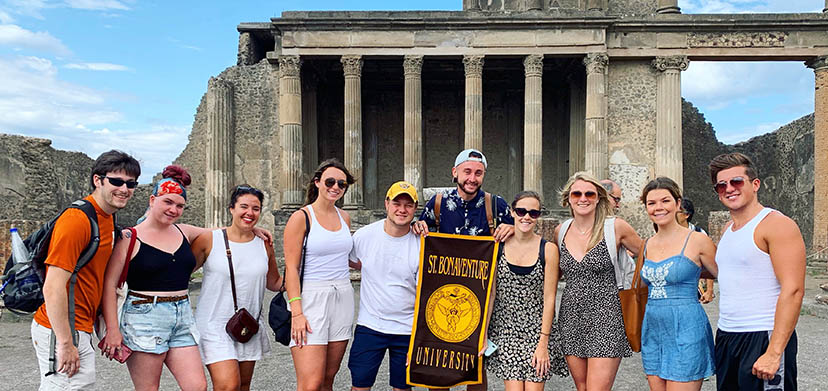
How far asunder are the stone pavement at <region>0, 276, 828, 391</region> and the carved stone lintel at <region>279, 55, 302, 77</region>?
11662 mm

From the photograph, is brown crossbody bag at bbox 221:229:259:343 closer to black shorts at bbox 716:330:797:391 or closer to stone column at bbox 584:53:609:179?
black shorts at bbox 716:330:797:391

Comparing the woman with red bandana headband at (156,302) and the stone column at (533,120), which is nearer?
the woman with red bandana headband at (156,302)

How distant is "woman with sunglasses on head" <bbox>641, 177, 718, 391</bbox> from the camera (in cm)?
333

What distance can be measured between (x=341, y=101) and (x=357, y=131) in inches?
173

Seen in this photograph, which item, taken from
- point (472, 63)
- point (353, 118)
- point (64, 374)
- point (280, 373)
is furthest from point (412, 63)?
point (64, 374)

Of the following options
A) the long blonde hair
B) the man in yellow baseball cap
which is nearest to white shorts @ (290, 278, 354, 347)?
the man in yellow baseball cap

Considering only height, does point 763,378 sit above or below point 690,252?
below

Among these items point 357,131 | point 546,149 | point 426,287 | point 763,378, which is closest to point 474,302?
point 426,287

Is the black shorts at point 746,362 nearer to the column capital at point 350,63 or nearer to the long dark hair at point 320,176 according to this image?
the long dark hair at point 320,176

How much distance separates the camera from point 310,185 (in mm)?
4152

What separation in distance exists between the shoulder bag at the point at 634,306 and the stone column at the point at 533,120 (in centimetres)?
1447

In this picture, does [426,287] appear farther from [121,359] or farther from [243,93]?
[243,93]

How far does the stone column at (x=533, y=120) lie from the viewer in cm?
1792

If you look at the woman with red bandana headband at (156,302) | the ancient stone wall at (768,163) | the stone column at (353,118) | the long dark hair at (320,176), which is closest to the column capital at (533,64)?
the stone column at (353,118)
